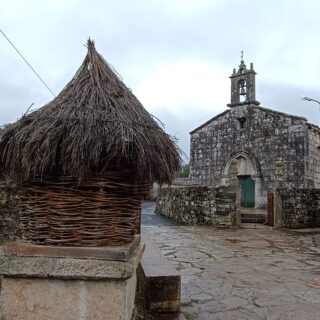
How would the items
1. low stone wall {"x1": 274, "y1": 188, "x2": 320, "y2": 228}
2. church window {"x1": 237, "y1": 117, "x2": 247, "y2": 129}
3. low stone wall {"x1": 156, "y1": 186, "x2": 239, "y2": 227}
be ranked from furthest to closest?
church window {"x1": 237, "y1": 117, "x2": 247, "y2": 129} → low stone wall {"x1": 274, "y1": 188, "x2": 320, "y2": 228} → low stone wall {"x1": 156, "y1": 186, "x2": 239, "y2": 227}

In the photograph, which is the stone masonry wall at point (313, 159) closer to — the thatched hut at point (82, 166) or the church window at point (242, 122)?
the church window at point (242, 122)

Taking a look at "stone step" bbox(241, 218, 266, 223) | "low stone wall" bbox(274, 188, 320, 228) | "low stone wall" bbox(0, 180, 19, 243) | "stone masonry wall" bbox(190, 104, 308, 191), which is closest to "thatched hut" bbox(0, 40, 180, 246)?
"low stone wall" bbox(0, 180, 19, 243)

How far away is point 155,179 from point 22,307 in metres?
1.02

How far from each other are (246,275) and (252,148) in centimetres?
1465

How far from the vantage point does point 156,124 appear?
2.41 metres

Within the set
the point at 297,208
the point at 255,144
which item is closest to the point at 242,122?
the point at 255,144

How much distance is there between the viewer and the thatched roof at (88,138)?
2.04m

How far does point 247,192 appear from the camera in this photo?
1961 cm

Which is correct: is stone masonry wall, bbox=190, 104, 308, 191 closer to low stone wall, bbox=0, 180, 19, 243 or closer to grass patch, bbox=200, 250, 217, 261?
grass patch, bbox=200, 250, 217, 261

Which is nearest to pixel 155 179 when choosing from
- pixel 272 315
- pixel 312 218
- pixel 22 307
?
pixel 22 307

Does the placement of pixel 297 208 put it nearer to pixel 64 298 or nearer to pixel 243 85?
pixel 243 85

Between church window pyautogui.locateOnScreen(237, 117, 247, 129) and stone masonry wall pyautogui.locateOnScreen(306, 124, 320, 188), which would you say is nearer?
stone masonry wall pyautogui.locateOnScreen(306, 124, 320, 188)

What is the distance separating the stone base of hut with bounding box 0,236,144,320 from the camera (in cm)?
209

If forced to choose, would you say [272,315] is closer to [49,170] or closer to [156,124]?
[156,124]
